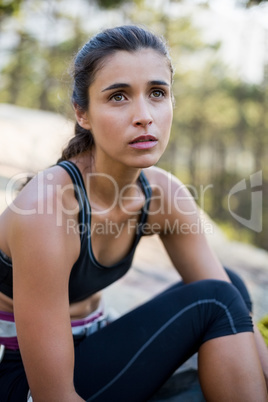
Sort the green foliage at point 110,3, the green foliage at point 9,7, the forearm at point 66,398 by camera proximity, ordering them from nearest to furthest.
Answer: the forearm at point 66,398, the green foliage at point 9,7, the green foliage at point 110,3

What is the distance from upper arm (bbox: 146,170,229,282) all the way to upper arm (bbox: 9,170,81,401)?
77cm

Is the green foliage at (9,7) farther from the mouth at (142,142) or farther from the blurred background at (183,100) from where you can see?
the mouth at (142,142)

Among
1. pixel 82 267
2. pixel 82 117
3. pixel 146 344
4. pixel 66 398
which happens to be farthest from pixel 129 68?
pixel 66 398


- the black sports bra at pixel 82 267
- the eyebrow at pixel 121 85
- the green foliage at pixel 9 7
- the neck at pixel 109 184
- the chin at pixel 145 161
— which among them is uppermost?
the green foliage at pixel 9 7

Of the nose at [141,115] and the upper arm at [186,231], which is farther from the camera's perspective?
the upper arm at [186,231]

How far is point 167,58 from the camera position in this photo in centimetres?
186

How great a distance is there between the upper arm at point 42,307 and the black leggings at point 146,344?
0.19 meters

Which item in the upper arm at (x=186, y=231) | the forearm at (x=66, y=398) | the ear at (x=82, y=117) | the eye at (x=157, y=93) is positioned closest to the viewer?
the forearm at (x=66, y=398)

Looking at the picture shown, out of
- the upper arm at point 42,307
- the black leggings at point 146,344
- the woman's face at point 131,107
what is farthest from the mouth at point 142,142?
the black leggings at point 146,344

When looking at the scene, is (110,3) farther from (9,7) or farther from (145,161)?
(145,161)

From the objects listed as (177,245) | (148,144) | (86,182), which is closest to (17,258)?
(86,182)

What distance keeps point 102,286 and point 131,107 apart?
2.65ft

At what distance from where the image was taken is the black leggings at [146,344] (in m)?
1.62

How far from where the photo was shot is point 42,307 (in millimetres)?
1493
